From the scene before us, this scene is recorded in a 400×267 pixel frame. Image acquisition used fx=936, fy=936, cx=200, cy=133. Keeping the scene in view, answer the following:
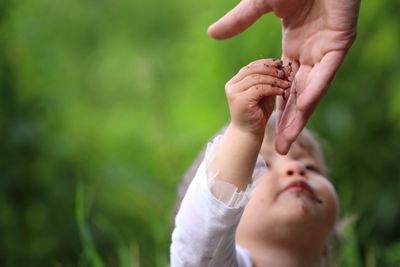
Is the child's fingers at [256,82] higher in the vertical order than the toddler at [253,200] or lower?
higher

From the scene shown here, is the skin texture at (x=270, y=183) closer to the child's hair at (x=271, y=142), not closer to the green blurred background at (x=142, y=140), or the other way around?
the child's hair at (x=271, y=142)

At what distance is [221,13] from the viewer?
3.10 metres

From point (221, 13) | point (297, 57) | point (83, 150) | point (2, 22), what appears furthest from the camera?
point (83, 150)

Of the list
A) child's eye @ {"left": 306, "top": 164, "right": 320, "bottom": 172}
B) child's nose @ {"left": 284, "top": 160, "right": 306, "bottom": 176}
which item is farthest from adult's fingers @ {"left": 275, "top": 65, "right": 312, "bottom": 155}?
child's eye @ {"left": 306, "top": 164, "right": 320, "bottom": 172}

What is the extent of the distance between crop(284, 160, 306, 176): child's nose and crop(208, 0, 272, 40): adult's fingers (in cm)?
32

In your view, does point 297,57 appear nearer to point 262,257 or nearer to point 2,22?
point 262,257

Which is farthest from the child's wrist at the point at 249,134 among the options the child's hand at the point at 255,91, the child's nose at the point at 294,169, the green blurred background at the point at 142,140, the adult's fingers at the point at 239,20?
the green blurred background at the point at 142,140

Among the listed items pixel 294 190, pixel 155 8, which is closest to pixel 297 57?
pixel 294 190

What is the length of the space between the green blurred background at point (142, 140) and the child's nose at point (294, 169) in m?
0.97

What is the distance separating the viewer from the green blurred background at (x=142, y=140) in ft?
9.98

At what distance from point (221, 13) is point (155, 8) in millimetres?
1286

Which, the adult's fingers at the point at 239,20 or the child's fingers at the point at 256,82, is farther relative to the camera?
the adult's fingers at the point at 239,20

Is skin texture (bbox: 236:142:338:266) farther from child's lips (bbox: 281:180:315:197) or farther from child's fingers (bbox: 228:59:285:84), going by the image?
child's fingers (bbox: 228:59:285:84)

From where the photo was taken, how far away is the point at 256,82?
142cm
